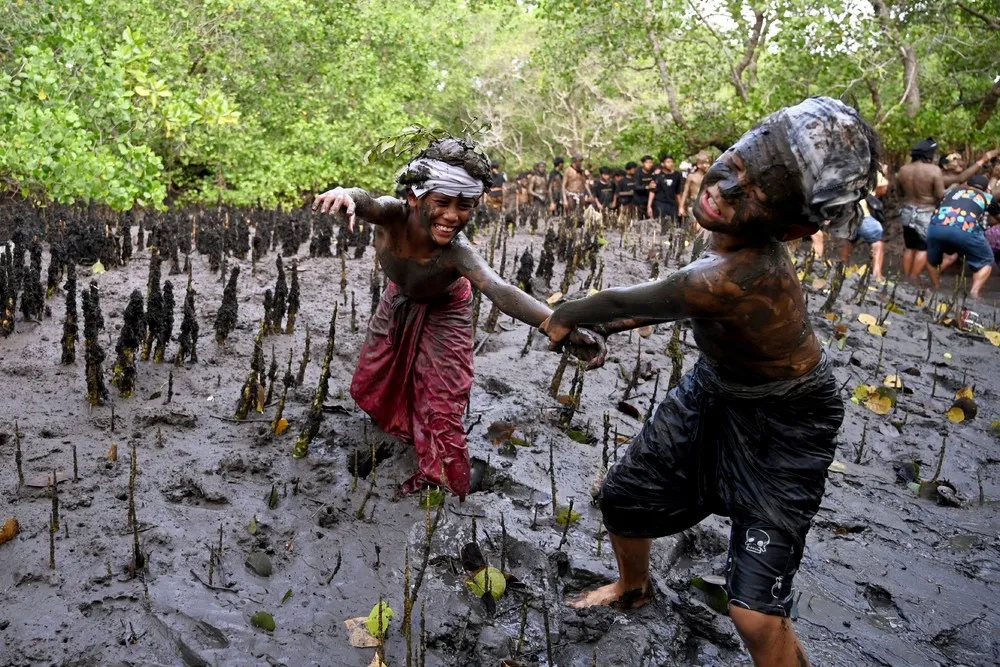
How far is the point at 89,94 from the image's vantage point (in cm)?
917

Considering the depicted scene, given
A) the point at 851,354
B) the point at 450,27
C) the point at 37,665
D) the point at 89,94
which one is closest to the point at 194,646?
the point at 37,665

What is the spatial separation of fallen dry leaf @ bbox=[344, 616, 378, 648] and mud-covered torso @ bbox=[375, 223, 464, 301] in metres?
1.64

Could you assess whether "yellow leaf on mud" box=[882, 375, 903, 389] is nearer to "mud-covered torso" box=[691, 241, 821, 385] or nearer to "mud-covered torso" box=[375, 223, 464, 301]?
"mud-covered torso" box=[375, 223, 464, 301]

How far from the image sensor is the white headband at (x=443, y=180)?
3605 millimetres

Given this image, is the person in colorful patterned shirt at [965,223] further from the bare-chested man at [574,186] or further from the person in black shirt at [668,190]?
the bare-chested man at [574,186]

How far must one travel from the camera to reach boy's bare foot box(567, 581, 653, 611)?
122 inches

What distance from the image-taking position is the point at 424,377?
3.95 metres

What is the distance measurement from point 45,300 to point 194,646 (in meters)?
4.10

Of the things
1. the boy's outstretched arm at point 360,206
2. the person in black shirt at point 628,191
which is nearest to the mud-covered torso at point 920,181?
the person in black shirt at point 628,191

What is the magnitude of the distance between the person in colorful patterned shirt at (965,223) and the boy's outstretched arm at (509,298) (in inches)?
298

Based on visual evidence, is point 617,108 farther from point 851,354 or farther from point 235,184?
point 851,354

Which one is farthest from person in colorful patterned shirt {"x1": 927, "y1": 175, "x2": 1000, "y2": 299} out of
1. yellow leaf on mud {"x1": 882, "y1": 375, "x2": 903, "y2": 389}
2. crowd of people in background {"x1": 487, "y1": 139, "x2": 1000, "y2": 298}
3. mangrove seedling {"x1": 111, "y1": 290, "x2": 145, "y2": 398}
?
mangrove seedling {"x1": 111, "y1": 290, "x2": 145, "y2": 398}

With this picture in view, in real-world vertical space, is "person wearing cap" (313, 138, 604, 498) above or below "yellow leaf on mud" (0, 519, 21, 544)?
above

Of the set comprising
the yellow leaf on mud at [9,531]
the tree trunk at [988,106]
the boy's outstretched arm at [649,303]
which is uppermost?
the tree trunk at [988,106]
